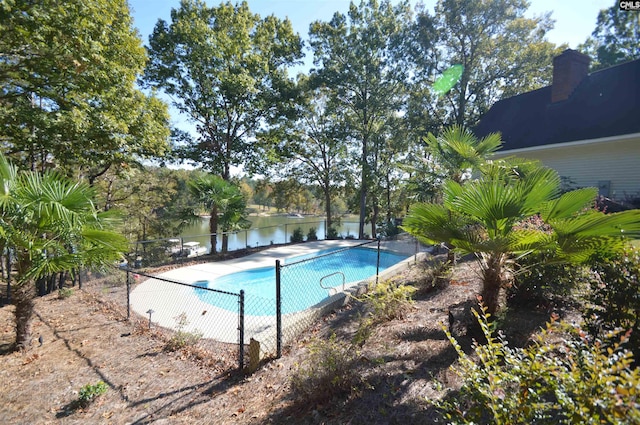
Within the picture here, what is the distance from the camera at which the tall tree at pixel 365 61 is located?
1645cm

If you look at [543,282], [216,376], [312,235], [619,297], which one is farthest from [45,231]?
[312,235]

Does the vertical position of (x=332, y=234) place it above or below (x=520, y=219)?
below

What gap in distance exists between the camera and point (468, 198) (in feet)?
8.68

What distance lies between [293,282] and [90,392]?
6.44 m

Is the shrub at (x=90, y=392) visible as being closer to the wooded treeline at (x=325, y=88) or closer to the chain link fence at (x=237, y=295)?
the chain link fence at (x=237, y=295)

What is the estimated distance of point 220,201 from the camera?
38.2ft

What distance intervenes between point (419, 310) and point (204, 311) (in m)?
4.47

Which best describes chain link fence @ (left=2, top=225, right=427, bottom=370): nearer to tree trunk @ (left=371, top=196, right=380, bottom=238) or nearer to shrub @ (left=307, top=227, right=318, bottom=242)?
shrub @ (left=307, top=227, right=318, bottom=242)

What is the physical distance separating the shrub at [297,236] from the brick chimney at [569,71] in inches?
518

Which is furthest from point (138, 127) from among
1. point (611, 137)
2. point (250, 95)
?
point (611, 137)

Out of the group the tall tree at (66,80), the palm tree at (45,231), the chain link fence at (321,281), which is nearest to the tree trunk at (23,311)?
the palm tree at (45,231)

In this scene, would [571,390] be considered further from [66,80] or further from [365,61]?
[365,61]

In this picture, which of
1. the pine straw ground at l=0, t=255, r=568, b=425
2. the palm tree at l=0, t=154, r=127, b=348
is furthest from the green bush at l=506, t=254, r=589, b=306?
the palm tree at l=0, t=154, r=127, b=348

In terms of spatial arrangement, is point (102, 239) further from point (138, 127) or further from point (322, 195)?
point (322, 195)
